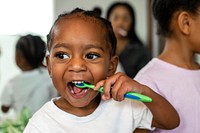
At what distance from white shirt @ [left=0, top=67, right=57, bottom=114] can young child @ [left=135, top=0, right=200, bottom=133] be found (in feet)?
2.83

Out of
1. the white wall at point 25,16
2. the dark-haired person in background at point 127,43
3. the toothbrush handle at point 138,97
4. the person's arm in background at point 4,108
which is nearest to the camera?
the toothbrush handle at point 138,97

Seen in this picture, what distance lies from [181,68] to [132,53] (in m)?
1.14

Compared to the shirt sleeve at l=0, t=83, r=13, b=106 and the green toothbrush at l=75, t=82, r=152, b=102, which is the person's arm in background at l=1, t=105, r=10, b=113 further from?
the green toothbrush at l=75, t=82, r=152, b=102

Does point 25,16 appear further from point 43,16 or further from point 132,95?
point 132,95

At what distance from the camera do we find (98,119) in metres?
0.71

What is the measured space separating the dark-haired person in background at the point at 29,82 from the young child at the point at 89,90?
37.8 inches

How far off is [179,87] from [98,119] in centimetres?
27

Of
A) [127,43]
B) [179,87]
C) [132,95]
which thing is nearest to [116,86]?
[132,95]

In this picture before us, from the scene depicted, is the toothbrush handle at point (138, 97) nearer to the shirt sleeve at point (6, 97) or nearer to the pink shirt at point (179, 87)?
the pink shirt at point (179, 87)

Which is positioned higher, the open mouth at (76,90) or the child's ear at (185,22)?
the child's ear at (185,22)

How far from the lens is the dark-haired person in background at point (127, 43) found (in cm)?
202

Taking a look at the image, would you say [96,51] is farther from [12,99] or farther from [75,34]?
[12,99]

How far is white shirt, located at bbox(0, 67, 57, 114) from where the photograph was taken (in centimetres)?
168

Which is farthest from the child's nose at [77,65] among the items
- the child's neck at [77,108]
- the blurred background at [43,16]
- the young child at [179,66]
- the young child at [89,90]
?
the blurred background at [43,16]
